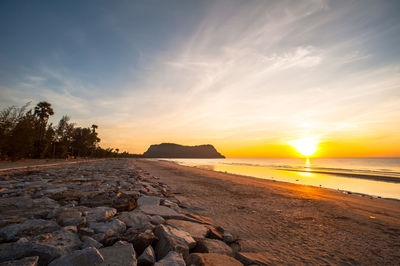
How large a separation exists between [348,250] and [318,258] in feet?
2.05

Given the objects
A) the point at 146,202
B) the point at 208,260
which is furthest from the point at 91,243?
the point at 146,202

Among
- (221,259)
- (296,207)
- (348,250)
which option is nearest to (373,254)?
(348,250)

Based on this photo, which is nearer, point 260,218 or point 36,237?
point 36,237

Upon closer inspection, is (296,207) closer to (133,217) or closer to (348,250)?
(348,250)

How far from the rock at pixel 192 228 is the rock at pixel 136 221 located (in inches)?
16.0

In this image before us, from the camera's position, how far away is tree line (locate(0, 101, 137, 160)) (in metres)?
18.5

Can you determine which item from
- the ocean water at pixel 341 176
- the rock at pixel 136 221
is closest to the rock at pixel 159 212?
the rock at pixel 136 221

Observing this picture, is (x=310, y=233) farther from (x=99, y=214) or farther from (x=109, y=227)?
(x=99, y=214)

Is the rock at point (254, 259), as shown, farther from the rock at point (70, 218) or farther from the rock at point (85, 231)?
the rock at point (70, 218)

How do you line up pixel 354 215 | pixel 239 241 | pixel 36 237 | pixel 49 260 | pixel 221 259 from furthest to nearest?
pixel 354 215 < pixel 239 241 < pixel 221 259 < pixel 36 237 < pixel 49 260

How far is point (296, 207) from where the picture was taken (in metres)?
→ 4.92

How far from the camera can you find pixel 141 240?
6.37 ft

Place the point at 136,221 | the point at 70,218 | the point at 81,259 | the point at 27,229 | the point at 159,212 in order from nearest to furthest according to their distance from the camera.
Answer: the point at 81,259
the point at 27,229
the point at 70,218
the point at 136,221
the point at 159,212

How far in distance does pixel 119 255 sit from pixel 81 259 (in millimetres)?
299
